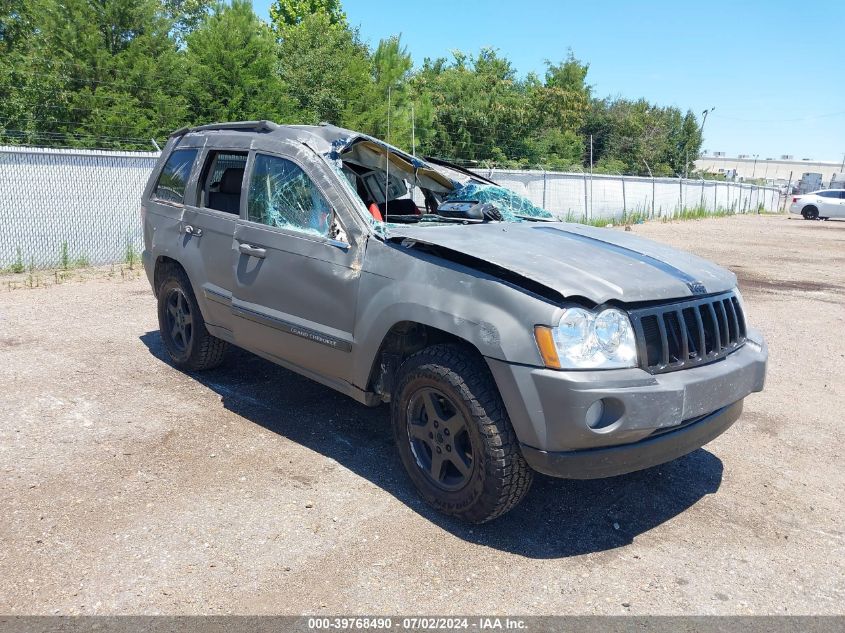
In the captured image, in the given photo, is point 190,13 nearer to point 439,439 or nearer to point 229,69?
point 229,69

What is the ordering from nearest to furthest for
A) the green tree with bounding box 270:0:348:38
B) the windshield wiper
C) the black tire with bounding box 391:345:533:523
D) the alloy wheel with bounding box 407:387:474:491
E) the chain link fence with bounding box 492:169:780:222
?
the black tire with bounding box 391:345:533:523 < the alloy wheel with bounding box 407:387:474:491 < the windshield wiper < the chain link fence with bounding box 492:169:780:222 < the green tree with bounding box 270:0:348:38

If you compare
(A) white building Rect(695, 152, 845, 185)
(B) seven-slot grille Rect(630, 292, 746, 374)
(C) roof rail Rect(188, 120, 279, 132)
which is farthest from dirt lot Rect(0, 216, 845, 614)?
(A) white building Rect(695, 152, 845, 185)

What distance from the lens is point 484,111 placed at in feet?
123

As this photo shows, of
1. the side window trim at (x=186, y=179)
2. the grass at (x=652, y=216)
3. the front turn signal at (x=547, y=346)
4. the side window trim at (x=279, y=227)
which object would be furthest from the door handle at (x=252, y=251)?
the grass at (x=652, y=216)

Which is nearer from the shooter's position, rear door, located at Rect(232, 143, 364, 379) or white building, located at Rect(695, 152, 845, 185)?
rear door, located at Rect(232, 143, 364, 379)

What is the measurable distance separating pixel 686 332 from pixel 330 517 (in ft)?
6.42

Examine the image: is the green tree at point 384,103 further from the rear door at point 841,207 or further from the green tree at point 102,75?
the rear door at point 841,207

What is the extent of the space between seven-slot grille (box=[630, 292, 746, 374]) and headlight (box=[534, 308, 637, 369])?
0.20ft

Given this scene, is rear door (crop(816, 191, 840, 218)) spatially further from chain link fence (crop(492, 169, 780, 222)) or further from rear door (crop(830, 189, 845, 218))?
chain link fence (crop(492, 169, 780, 222))

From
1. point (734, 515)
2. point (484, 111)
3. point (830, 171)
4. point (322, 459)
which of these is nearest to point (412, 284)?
point (322, 459)

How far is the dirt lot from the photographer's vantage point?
292 cm

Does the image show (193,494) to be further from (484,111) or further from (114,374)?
(484,111)

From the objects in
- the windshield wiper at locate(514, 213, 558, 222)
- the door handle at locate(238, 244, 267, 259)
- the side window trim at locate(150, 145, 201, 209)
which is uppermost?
the side window trim at locate(150, 145, 201, 209)

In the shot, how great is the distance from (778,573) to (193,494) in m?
2.87
